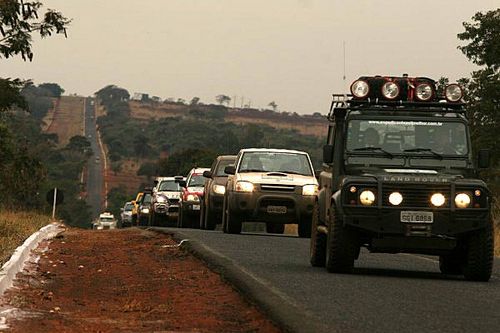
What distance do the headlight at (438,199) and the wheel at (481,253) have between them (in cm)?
57

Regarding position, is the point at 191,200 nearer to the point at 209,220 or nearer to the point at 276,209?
the point at 209,220

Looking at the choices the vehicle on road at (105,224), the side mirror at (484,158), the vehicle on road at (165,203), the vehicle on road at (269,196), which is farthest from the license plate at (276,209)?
the vehicle on road at (105,224)

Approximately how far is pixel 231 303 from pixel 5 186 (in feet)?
98.7

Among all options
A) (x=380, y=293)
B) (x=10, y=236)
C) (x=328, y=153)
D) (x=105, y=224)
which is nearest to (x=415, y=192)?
(x=328, y=153)

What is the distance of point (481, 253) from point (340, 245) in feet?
5.39

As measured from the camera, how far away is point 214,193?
2916cm

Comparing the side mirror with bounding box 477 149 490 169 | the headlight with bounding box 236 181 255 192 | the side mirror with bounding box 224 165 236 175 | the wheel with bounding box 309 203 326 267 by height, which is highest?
the side mirror with bounding box 224 165 236 175

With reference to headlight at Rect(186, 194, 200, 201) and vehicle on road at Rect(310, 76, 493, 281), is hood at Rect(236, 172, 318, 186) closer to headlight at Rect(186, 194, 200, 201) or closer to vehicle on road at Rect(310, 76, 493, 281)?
headlight at Rect(186, 194, 200, 201)

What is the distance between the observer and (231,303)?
1184 cm

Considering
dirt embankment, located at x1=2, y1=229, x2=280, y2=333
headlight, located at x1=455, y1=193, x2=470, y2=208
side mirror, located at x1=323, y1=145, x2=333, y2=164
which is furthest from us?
side mirror, located at x1=323, y1=145, x2=333, y2=164

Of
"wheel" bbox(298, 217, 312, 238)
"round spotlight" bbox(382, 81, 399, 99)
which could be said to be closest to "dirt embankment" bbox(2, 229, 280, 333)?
"round spotlight" bbox(382, 81, 399, 99)

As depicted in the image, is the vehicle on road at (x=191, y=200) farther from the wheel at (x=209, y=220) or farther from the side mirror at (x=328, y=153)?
the side mirror at (x=328, y=153)

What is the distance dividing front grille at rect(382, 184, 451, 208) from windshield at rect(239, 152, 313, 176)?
11557mm

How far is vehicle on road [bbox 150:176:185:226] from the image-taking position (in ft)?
124
